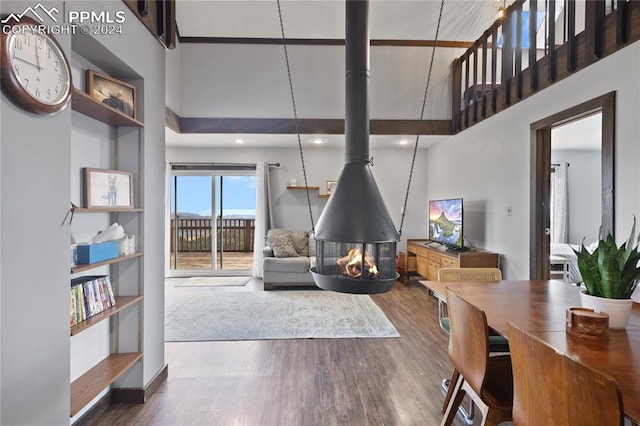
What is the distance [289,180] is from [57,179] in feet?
15.5

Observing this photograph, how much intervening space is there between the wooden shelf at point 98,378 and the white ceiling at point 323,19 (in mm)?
3485

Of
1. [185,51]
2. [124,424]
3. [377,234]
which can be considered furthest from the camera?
[185,51]

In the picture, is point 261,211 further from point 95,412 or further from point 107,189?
point 95,412

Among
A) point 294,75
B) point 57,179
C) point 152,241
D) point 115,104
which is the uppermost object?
point 294,75

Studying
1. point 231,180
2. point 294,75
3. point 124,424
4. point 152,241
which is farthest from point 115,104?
point 231,180

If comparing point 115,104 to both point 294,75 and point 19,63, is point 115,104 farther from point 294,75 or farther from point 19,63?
point 294,75

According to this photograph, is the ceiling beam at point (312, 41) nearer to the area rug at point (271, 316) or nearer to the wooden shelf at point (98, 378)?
the area rug at point (271, 316)

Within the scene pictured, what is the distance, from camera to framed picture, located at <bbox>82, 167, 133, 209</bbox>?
1.74 metres

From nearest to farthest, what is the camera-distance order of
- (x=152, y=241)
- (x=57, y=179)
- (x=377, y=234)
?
(x=57, y=179) → (x=152, y=241) → (x=377, y=234)

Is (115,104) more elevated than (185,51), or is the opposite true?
(185,51)

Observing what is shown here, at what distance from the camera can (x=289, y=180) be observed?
598 cm

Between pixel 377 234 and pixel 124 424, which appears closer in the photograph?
pixel 124 424

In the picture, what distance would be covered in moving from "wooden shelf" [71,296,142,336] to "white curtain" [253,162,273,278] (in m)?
3.72

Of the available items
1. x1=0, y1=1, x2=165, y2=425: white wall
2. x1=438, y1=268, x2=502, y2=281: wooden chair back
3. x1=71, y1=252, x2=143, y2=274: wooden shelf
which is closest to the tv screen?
x1=438, y1=268, x2=502, y2=281: wooden chair back
